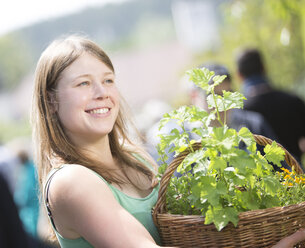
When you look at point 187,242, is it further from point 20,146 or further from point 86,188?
point 20,146

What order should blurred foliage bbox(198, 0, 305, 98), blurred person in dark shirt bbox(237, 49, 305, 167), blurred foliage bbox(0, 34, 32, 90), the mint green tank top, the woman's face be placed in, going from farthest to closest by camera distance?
blurred foliage bbox(0, 34, 32, 90), blurred foliage bbox(198, 0, 305, 98), blurred person in dark shirt bbox(237, 49, 305, 167), the woman's face, the mint green tank top

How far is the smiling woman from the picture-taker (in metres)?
1.60

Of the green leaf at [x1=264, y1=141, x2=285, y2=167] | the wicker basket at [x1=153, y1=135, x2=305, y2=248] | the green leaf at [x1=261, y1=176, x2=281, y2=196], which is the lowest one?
the wicker basket at [x1=153, y1=135, x2=305, y2=248]

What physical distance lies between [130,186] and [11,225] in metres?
1.10

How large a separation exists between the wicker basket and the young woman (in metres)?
0.05

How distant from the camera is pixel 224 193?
150cm

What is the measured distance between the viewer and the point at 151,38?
6525cm

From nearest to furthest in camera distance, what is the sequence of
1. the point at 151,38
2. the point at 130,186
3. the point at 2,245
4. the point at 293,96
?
the point at 130,186 → the point at 2,245 → the point at 293,96 → the point at 151,38

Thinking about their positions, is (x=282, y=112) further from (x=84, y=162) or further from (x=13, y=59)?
(x=13, y=59)

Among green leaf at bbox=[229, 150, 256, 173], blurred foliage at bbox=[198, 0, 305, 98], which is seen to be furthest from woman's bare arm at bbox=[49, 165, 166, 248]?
blurred foliage at bbox=[198, 0, 305, 98]

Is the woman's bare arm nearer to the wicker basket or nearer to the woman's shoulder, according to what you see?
the woman's shoulder

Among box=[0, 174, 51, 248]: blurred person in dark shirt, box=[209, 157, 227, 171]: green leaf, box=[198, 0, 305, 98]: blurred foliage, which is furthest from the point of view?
box=[198, 0, 305, 98]: blurred foliage

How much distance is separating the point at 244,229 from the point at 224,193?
0.45 feet

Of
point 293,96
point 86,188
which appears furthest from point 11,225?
point 293,96
